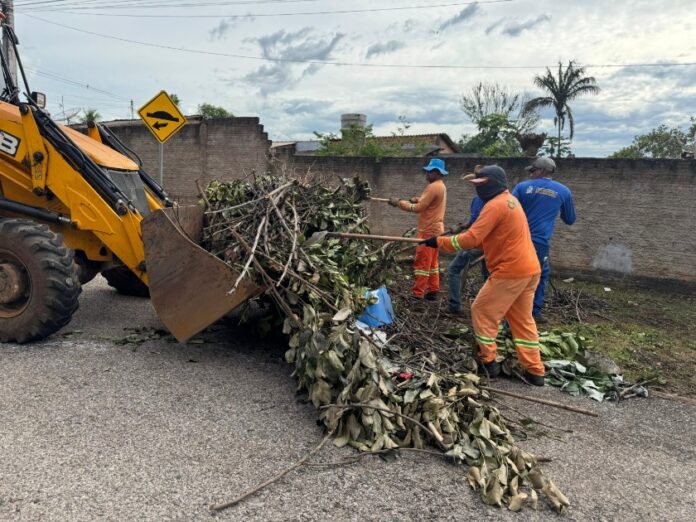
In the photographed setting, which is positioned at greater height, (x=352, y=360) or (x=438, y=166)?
(x=438, y=166)

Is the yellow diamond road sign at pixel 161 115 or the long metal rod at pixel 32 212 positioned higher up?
the yellow diamond road sign at pixel 161 115

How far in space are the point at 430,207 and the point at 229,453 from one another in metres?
4.62

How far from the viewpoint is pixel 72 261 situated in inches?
184

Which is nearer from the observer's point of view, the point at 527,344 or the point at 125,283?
the point at 527,344

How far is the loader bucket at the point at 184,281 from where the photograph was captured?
4207 millimetres

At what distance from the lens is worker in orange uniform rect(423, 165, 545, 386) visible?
4508 mm

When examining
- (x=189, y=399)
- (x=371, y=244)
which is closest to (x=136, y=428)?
(x=189, y=399)

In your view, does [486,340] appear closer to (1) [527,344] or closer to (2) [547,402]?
(1) [527,344]

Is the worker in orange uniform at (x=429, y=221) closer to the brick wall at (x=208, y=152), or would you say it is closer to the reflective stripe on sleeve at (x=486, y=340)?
the reflective stripe on sleeve at (x=486, y=340)

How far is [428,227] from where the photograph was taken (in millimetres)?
6953

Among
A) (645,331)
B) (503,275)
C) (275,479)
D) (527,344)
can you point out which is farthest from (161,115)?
(645,331)

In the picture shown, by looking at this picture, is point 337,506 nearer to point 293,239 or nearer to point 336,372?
point 336,372

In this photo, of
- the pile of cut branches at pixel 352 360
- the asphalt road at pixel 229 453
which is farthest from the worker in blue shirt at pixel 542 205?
the asphalt road at pixel 229 453

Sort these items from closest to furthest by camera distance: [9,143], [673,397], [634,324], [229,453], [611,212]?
1. [229,453]
2. [673,397]
3. [9,143]
4. [634,324]
5. [611,212]
